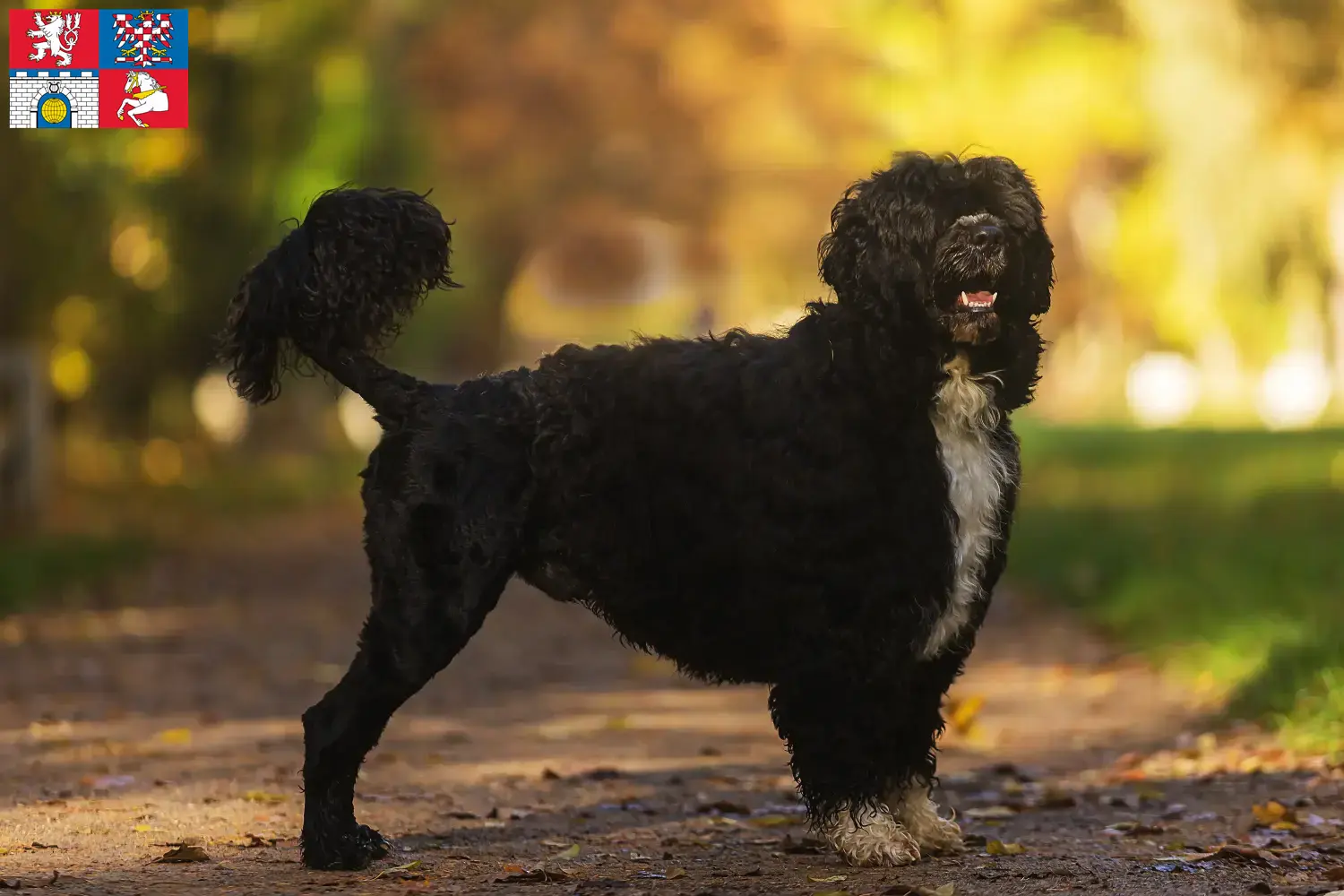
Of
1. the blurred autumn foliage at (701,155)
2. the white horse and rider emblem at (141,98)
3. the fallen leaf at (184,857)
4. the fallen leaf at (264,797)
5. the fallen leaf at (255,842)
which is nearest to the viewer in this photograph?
the fallen leaf at (184,857)

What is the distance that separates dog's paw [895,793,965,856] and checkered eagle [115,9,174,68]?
16.8 feet

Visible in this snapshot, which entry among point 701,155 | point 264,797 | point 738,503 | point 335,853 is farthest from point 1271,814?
point 701,155

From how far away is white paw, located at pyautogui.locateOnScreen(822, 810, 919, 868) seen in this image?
6289mm

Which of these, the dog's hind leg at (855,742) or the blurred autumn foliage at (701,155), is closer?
the dog's hind leg at (855,742)

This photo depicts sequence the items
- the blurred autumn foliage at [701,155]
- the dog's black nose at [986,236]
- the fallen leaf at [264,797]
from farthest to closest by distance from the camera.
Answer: the blurred autumn foliage at [701,155]
the fallen leaf at [264,797]
the dog's black nose at [986,236]

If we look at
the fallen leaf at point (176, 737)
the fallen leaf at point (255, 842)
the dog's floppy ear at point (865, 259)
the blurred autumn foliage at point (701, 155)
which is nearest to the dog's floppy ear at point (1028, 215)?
the dog's floppy ear at point (865, 259)

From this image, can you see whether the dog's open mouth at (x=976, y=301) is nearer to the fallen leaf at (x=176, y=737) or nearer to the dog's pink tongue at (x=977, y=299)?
the dog's pink tongue at (x=977, y=299)

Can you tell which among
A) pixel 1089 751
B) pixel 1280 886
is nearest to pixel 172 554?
pixel 1089 751

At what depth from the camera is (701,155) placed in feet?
142

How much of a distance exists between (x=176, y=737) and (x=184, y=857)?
10.2 feet

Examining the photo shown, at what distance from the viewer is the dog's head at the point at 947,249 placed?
6.11m

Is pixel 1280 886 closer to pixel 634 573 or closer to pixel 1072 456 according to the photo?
pixel 634 573

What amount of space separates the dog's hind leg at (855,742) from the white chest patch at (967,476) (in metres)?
0.20

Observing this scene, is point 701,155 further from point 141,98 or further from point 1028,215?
point 1028,215
